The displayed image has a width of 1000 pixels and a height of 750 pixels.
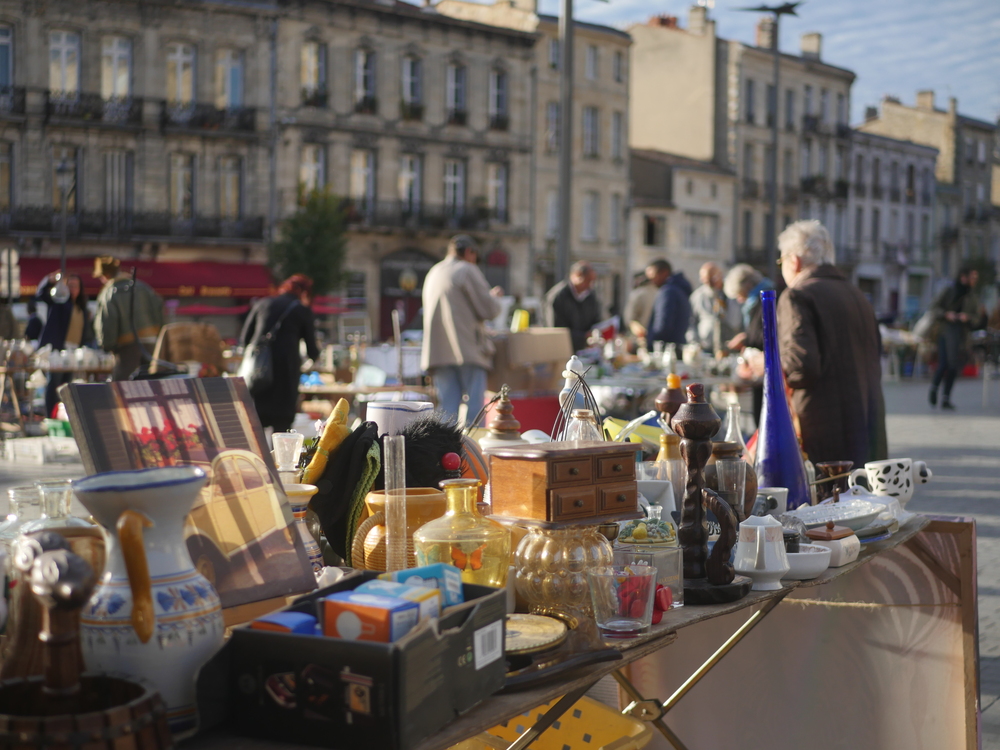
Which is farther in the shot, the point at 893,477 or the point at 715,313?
the point at 715,313

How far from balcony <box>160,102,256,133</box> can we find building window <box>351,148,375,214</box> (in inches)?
141

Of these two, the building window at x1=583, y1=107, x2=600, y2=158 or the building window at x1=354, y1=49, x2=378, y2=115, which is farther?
the building window at x1=583, y1=107, x2=600, y2=158

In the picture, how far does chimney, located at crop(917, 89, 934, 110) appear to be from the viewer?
6122 cm

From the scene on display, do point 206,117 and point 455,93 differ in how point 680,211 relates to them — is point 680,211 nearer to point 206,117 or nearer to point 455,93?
point 455,93

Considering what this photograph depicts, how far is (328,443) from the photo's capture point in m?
2.29

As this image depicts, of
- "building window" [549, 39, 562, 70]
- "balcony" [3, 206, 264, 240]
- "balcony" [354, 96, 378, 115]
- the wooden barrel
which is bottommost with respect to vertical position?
the wooden barrel

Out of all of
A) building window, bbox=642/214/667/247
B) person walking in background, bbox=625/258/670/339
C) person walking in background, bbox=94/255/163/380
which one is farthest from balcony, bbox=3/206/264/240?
person walking in background, bbox=625/258/670/339

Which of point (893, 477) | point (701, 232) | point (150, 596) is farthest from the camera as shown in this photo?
point (701, 232)

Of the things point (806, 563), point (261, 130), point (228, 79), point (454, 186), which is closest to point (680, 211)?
point (454, 186)

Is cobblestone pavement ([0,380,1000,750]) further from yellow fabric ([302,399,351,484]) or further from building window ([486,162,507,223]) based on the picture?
building window ([486,162,507,223])

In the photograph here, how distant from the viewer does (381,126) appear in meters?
32.3

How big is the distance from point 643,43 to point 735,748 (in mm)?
44836

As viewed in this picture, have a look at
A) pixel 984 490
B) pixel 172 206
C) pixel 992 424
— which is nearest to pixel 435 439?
pixel 984 490

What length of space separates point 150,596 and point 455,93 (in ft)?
112
